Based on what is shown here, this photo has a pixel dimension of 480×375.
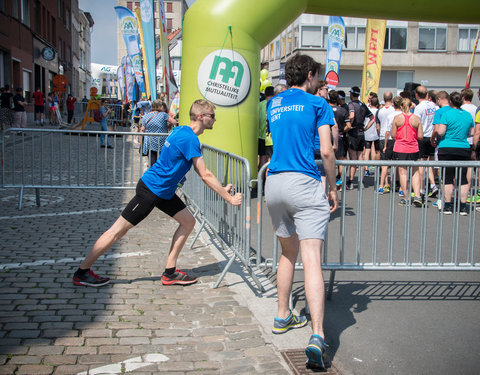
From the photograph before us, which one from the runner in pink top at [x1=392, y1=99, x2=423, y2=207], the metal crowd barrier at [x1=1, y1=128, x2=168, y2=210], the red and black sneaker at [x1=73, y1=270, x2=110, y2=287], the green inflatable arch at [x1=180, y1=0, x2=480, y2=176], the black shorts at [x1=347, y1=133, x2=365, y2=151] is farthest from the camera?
Result: the black shorts at [x1=347, y1=133, x2=365, y2=151]

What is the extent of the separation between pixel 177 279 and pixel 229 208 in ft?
2.78

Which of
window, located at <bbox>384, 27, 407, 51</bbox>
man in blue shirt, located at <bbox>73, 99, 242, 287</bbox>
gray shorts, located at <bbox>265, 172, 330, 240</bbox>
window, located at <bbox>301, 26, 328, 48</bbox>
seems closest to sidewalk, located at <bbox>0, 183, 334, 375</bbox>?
man in blue shirt, located at <bbox>73, 99, 242, 287</bbox>

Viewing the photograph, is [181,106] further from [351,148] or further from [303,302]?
[303,302]

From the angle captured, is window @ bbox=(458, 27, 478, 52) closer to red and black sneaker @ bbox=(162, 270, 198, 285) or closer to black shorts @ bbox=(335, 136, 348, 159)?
black shorts @ bbox=(335, 136, 348, 159)

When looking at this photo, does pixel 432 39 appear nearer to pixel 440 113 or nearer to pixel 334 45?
pixel 334 45

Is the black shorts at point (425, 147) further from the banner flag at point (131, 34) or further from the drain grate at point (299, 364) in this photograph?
the banner flag at point (131, 34)

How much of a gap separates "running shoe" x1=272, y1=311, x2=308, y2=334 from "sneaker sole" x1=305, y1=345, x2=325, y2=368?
2.09ft

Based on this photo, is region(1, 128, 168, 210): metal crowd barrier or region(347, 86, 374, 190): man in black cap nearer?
region(1, 128, 168, 210): metal crowd barrier

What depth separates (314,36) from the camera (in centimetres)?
4650

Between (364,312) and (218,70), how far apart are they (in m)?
5.73

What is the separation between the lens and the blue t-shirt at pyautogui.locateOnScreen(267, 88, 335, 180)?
3.77m

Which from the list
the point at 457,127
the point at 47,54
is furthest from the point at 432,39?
the point at 457,127

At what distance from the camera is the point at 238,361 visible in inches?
140

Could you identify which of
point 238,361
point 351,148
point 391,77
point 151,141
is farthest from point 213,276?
point 391,77
